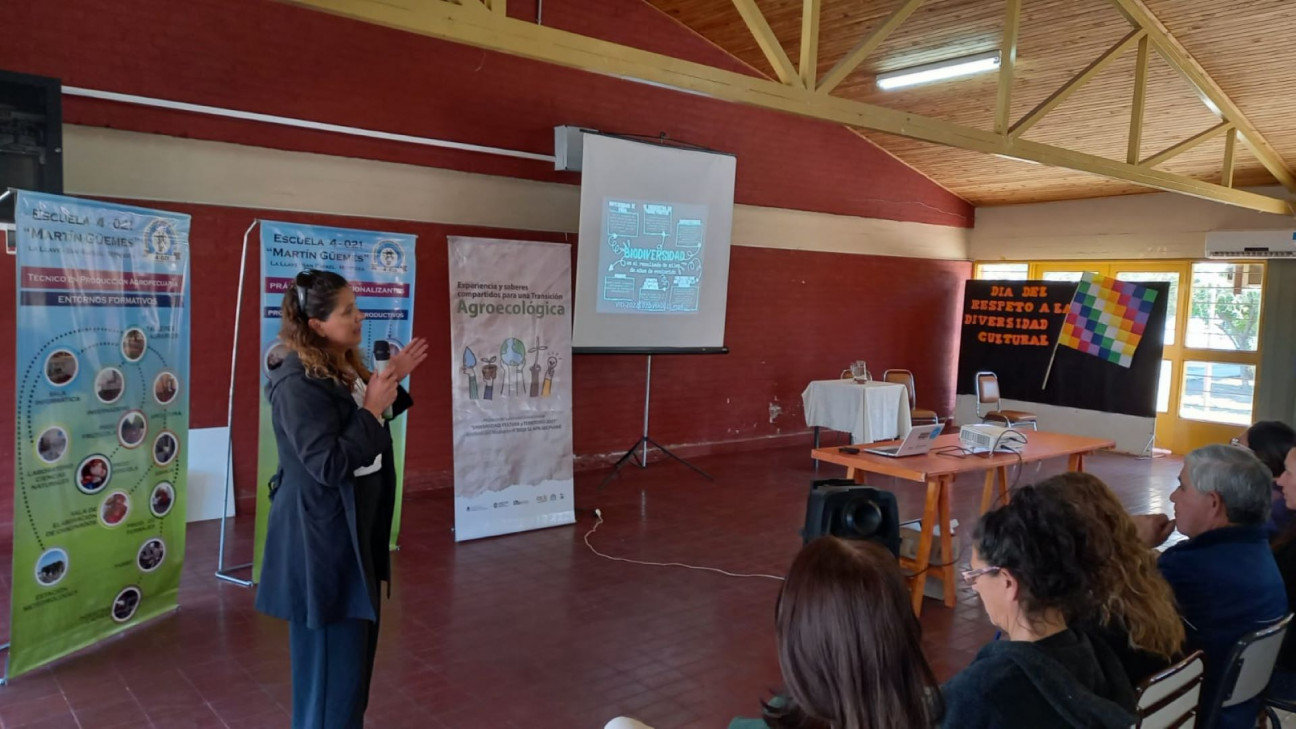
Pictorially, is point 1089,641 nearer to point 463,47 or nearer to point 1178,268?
point 463,47

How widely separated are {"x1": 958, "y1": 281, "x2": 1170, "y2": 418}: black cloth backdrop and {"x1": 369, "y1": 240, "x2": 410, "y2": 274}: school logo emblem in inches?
288

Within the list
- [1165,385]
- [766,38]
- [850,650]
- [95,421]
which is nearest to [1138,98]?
[766,38]

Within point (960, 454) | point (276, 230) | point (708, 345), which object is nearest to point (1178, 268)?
point (708, 345)

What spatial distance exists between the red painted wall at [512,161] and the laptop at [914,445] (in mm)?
3265

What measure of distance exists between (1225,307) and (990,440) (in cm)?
608

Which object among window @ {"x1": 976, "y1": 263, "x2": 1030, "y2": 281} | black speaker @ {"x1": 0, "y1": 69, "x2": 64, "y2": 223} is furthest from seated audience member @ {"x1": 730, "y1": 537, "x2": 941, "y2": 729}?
window @ {"x1": 976, "y1": 263, "x2": 1030, "y2": 281}

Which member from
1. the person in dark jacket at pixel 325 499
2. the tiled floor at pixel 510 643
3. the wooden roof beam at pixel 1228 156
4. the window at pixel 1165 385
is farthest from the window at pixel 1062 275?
the person in dark jacket at pixel 325 499

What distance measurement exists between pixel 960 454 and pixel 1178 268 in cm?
622

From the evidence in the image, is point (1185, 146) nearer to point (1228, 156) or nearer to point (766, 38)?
point (1228, 156)

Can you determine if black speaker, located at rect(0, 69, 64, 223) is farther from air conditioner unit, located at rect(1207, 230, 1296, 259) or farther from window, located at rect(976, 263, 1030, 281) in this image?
air conditioner unit, located at rect(1207, 230, 1296, 259)

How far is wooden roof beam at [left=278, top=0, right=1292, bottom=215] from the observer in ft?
10.9

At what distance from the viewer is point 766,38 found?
460 centimetres

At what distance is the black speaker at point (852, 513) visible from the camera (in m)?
2.58

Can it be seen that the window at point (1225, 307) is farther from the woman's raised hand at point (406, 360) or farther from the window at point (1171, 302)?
the woman's raised hand at point (406, 360)
